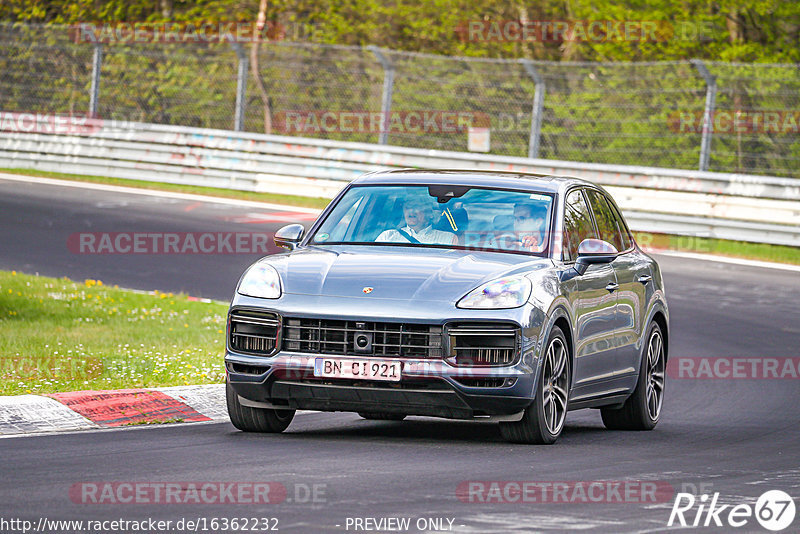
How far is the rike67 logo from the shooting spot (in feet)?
20.9

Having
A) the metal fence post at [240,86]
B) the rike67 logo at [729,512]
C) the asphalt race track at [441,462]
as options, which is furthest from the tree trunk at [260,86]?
the rike67 logo at [729,512]

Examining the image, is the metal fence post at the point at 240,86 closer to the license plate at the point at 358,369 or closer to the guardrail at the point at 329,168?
the guardrail at the point at 329,168

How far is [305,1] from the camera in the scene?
38688mm

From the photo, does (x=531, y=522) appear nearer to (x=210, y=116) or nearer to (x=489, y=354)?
(x=489, y=354)

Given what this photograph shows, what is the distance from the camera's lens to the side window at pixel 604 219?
1038 centimetres

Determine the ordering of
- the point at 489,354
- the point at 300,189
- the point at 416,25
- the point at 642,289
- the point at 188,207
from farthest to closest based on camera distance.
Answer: the point at 416,25
the point at 300,189
the point at 188,207
the point at 642,289
the point at 489,354

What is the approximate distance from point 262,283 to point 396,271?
76cm

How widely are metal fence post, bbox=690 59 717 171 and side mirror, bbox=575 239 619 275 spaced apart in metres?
13.4

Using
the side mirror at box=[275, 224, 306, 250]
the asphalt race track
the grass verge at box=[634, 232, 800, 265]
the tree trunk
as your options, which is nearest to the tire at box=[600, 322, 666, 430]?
the asphalt race track

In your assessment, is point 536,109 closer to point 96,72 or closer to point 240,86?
point 240,86

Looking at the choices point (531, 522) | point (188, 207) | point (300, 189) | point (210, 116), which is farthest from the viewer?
point (210, 116)

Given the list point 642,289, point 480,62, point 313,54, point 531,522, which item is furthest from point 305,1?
point 531,522

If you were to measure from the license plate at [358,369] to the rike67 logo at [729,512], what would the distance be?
5.95ft

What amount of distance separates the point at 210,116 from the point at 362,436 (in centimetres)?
1869
